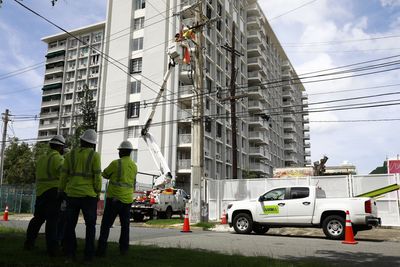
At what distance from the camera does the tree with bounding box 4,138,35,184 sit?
44188mm

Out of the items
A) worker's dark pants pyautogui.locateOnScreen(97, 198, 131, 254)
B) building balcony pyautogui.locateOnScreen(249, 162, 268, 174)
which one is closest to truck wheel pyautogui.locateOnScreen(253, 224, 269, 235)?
worker's dark pants pyautogui.locateOnScreen(97, 198, 131, 254)

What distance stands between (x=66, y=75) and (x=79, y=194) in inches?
2954

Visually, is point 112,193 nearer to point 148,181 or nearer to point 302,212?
point 302,212

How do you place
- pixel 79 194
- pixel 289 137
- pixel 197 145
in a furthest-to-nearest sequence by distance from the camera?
pixel 289 137 < pixel 197 145 < pixel 79 194

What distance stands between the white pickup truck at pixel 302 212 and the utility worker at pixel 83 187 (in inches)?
352

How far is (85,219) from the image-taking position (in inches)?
229

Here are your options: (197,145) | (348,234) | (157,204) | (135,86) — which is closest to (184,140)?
(135,86)

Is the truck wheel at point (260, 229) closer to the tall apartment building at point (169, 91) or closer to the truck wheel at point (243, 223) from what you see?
the truck wheel at point (243, 223)

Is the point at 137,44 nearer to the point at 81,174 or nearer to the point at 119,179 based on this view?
the point at 119,179

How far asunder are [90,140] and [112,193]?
109cm

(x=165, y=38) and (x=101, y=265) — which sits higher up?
(x=165, y=38)

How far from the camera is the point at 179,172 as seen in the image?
1598 inches

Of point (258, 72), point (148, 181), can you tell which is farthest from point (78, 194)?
point (258, 72)

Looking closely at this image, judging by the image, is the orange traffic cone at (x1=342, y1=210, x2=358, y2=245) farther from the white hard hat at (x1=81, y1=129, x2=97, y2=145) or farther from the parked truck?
the parked truck
